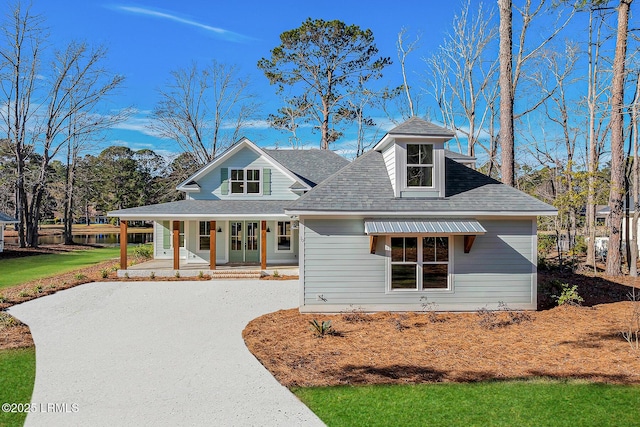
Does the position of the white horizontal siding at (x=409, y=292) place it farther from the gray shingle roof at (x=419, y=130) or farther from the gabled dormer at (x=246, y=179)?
the gabled dormer at (x=246, y=179)

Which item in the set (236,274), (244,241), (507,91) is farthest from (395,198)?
(244,241)

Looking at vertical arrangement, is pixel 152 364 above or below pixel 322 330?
below

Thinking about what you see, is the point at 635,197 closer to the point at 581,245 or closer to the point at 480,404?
the point at 581,245

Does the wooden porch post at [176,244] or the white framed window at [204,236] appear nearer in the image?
the wooden porch post at [176,244]

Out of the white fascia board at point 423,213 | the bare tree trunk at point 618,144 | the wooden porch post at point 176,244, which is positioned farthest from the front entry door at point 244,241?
the bare tree trunk at point 618,144

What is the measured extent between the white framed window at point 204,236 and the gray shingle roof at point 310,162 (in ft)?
16.9

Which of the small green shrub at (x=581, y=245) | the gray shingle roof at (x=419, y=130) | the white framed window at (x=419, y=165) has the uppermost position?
the gray shingle roof at (x=419, y=130)

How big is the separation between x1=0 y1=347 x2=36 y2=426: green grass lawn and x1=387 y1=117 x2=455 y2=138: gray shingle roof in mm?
9188

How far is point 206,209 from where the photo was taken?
55.6ft

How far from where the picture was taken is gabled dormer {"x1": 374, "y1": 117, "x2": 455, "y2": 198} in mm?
10805

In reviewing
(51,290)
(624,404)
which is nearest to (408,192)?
(624,404)

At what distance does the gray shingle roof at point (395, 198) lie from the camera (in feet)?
34.0

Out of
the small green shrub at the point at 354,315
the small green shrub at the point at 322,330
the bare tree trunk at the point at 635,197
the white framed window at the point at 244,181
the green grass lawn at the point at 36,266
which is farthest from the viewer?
the white framed window at the point at 244,181

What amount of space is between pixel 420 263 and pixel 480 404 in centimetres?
530
